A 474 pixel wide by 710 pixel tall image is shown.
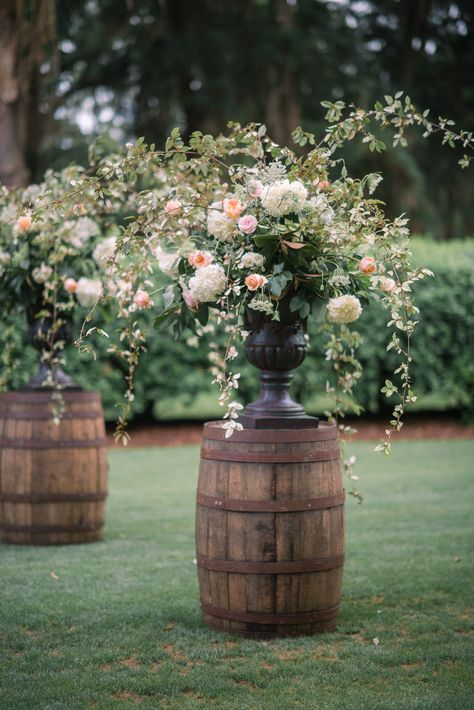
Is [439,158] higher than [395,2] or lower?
lower

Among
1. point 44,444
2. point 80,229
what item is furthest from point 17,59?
point 44,444

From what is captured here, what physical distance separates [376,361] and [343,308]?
946 centimetres

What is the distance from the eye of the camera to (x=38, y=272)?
589cm

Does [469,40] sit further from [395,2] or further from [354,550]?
[354,550]

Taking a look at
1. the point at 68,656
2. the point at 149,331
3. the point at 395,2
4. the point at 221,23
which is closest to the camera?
the point at 68,656

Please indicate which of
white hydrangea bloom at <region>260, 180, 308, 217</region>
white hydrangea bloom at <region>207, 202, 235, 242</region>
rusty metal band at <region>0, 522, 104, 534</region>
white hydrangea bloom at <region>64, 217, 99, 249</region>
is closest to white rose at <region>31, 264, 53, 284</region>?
white hydrangea bloom at <region>64, 217, 99, 249</region>

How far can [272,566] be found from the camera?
159 inches

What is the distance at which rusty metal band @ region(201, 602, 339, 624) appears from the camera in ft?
13.5

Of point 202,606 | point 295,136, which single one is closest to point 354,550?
point 202,606

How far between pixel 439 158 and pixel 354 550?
19.6 m

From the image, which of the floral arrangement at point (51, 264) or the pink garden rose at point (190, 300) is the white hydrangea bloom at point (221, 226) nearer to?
the pink garden rose at point (190, 300)

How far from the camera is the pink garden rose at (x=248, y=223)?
3926mm

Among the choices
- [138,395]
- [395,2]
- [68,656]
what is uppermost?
[395,2]

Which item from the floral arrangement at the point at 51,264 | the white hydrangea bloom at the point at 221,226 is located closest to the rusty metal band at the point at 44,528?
the floral arrangement at the point at 51,264
